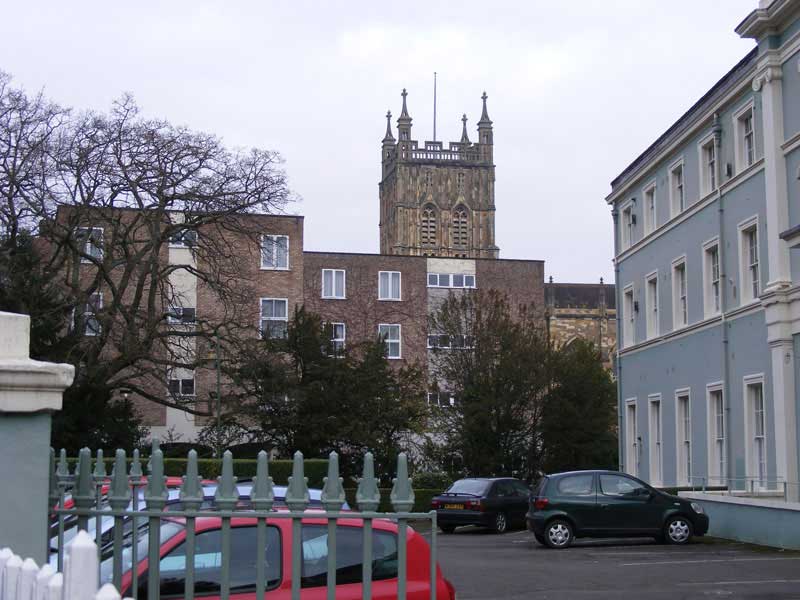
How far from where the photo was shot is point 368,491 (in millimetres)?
4562

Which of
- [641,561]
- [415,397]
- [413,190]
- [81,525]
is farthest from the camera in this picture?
[413,190]

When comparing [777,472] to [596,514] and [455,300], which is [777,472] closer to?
[596,514]

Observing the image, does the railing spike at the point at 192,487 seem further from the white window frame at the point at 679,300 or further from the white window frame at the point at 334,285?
the white window frame at the point at 334,285

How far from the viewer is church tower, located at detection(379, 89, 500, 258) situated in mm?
111062

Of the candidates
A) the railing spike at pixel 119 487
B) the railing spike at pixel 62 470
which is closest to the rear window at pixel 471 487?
the railing spike at pixel 62 470

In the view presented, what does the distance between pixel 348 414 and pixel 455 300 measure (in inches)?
306

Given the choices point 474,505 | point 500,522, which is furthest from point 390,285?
point 474,505

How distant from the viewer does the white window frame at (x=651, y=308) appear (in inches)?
1508

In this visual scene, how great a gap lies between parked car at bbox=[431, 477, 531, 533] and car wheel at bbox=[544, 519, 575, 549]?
718cm

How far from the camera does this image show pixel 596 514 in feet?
82.8

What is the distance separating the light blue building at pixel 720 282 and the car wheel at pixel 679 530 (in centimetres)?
244

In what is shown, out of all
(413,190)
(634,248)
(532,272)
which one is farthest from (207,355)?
(413,190)

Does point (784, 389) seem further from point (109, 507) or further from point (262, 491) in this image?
point (262, 491)

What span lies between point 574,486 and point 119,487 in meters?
21.2
